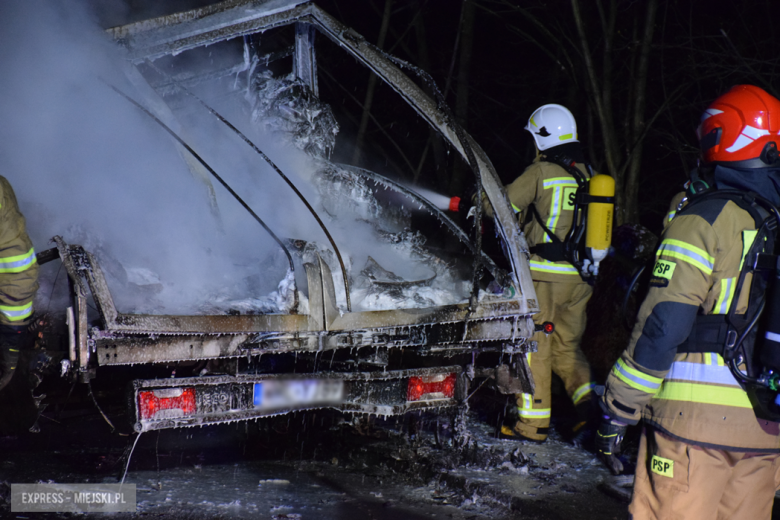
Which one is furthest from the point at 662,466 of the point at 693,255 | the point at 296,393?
the point at 296,393

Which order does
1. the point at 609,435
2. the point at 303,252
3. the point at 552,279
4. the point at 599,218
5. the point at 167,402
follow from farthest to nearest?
the point at 552,279
the point at 599,218
the point at 303,252
the point at 167,402
the point at 609,435

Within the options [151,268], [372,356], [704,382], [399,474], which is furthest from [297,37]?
[704,382]

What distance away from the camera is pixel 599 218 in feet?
13.0

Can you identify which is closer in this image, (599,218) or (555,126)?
(599,218)

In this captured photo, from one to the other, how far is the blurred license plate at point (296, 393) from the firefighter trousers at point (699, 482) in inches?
58.1

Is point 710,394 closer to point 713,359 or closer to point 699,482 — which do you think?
point 713,359

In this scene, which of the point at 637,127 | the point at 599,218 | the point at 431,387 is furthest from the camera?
the point at 637,127

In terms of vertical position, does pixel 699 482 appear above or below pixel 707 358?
below

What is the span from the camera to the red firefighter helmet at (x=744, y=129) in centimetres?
220

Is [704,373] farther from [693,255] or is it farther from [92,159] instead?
[92,159]

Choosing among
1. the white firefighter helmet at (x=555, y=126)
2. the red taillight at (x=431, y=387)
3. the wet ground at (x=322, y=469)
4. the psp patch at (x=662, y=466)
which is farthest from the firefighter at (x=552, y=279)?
the psp patch at (x=662, y=466)

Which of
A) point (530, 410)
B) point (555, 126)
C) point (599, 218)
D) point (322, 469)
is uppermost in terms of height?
point (555, 126)

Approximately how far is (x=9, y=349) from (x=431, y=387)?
2.07m

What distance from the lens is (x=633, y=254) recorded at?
188 inches
